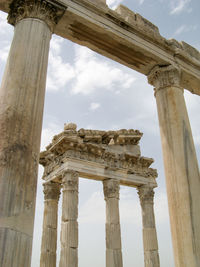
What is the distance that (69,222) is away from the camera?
16.2 metres

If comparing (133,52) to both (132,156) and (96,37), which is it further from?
(132,156)

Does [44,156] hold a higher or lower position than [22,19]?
higher

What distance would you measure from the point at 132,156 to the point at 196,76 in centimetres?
1148

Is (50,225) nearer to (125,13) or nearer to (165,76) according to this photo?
(165,76)

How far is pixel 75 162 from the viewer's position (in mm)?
18469

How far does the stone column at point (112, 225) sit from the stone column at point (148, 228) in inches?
100

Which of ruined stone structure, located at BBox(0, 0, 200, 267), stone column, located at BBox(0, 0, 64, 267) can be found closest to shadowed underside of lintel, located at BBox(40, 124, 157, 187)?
ruined stone structure, located at BBox(0, 0, 200, 267)

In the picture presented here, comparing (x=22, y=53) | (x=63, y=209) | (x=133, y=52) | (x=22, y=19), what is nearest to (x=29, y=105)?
(x=22, y=53)

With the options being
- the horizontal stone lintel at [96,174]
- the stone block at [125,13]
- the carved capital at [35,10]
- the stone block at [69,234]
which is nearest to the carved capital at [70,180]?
the horizontal stone lintel at [96,174]

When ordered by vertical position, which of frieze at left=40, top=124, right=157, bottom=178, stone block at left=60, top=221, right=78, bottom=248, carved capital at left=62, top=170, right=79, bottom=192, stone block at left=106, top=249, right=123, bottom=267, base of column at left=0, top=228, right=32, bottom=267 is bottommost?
base of column at left=0, top=228, right=32, bottom=267

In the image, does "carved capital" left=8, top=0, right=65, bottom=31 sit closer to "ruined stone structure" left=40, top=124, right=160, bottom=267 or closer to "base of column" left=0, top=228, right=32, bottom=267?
"base of column" left=0, top=228, right=32, bottom=267

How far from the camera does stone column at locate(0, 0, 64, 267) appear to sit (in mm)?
4867

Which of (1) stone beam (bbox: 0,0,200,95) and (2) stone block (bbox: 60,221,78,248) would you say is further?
(2) stone block (bbox: 60,221,78,248)

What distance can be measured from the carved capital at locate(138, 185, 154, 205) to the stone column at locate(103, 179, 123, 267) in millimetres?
2609
